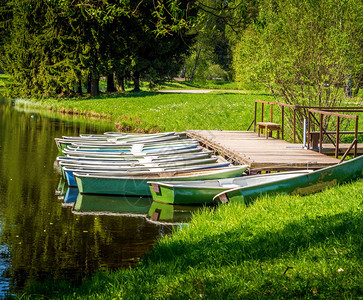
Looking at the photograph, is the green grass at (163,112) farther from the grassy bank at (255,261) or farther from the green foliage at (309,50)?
the grassy bank at (255,261)

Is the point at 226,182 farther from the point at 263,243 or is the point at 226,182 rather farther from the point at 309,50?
the point at 309,50

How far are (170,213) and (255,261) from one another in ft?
18.1

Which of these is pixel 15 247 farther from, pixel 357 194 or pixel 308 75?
pixel 308 75

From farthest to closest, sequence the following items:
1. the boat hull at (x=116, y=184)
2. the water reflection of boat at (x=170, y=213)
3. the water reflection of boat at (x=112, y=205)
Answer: the boat hull at (x=116, y=184) < the water reflection of boat at (x=112, y=205) < the water reflection of boat at (x=170, y=213)

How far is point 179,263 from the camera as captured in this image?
22.4 feet

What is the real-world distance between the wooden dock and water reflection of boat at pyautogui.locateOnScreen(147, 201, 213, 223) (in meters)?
1.75

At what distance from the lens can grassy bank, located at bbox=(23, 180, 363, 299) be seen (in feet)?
17.7

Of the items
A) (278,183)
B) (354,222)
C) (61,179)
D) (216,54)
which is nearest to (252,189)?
(278,183)

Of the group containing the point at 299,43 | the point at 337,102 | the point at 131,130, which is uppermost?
the point at 299,43

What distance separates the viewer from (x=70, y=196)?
13.5 metres

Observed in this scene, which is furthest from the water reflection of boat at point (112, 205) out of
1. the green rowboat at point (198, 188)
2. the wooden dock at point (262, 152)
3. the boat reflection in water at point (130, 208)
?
the wooden dock at point (262, 152)

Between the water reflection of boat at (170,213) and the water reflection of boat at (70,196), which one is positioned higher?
the water reflection of boat at (170,213)

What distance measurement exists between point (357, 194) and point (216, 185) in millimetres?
3665

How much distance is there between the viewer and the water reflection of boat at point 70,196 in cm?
1271
